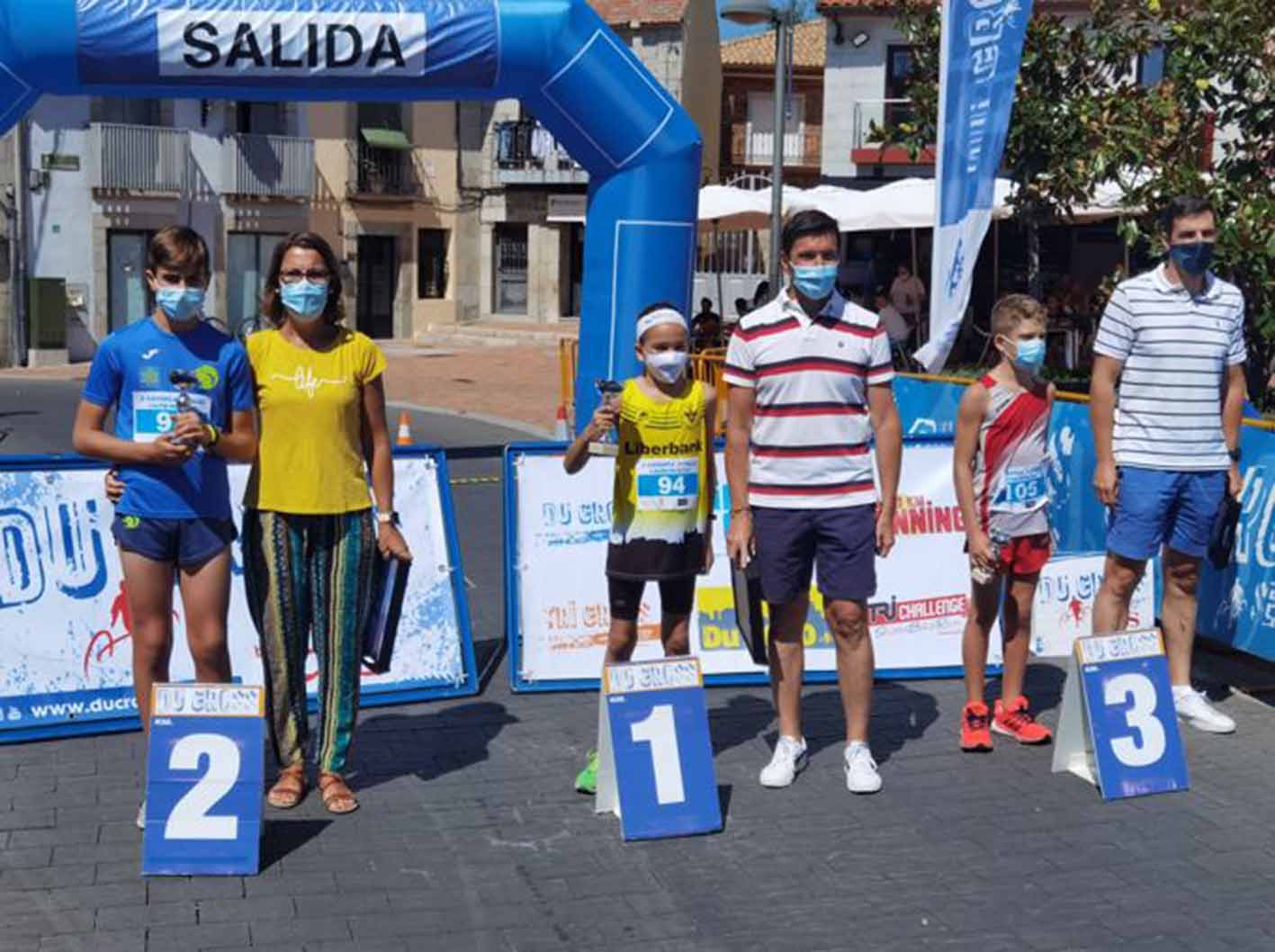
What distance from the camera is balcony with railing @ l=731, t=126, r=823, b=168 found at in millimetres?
48594

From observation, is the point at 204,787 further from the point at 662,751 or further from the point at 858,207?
the point at 858,207

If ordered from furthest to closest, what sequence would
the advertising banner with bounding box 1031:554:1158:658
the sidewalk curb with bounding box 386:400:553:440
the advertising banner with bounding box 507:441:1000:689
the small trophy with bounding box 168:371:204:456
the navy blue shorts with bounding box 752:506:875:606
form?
the sidewalk curb with bounding box 386:400:553:440 < the advertising banner with bounding box 1031:554:1158:658 < the advertising banner with bounding box 507:441:1000:689 < the navy blue shorts with bounding box 752:506:875:606 < the small trophy with bounding box 168:371:204:456

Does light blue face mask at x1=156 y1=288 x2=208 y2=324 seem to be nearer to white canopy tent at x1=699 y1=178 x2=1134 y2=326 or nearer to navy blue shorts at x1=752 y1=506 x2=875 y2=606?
navy blue shorts at x1=752 y1=506 x2=875 y2=606

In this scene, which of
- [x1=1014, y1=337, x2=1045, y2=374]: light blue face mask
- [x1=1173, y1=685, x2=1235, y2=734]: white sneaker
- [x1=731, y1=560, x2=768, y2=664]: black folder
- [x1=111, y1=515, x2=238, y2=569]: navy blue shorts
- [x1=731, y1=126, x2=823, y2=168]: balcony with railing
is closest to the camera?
[x1=111, y1=515, x2=238, y2=569]: navy blue shorts

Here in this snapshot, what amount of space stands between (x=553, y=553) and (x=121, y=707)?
5.94 ft

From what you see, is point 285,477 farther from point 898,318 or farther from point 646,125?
point 898,318

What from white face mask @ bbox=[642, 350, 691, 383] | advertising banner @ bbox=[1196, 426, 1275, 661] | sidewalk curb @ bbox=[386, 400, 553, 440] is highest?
white face mask @ bbox=[642, 350, 691, 383]

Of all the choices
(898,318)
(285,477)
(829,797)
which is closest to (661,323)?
(285,477)

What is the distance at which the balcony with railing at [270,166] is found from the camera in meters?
37.2

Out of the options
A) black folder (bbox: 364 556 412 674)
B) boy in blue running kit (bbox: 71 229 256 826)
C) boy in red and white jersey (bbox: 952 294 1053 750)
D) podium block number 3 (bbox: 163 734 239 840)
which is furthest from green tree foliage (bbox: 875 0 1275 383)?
podium block number 3 (bbox: 163 734 239 840)

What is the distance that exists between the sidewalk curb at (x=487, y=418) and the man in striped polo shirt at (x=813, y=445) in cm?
1352

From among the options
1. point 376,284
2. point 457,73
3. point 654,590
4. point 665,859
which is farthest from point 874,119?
point 665,859

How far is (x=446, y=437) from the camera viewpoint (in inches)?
763

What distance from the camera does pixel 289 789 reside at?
18.6 ft
